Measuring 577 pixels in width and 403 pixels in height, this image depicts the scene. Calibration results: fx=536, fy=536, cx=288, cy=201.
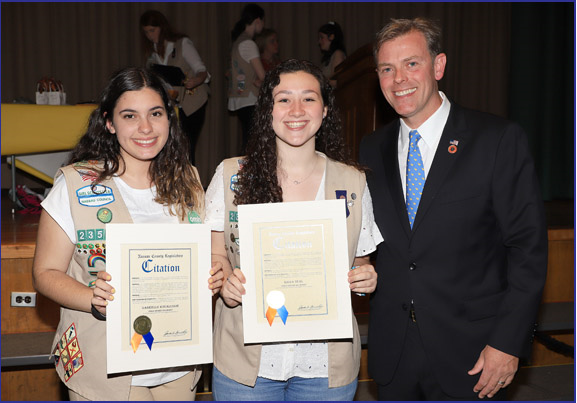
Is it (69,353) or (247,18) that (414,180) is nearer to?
(69,353)

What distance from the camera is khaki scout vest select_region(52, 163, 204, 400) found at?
5.75ft

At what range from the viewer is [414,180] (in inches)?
77.7

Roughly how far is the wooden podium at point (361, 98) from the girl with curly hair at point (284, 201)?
163cm

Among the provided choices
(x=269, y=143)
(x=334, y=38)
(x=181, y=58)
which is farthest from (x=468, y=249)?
(x=334, y=38)

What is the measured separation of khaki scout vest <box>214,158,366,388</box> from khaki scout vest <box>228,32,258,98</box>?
4065 millimetres

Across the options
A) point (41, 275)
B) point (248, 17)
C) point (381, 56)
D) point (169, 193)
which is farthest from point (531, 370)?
point (248, 17)

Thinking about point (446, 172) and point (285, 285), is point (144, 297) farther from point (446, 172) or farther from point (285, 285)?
point (446, 172)

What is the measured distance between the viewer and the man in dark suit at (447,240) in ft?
6.08

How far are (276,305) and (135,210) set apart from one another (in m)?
0.59

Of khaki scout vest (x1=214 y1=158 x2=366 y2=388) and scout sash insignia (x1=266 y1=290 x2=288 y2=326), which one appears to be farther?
khaki scout vest (x1=214 y1=158 x2=366 y2=388)

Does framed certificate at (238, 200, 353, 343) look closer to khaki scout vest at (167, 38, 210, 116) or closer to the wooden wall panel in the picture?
the wooden wall panel

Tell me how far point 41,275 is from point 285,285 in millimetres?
786

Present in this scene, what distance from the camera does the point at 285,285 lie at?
1.70 m

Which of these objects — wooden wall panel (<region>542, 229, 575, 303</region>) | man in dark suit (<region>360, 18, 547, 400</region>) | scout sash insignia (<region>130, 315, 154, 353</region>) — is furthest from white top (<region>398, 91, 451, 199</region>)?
wooden wall panel (<region>542, 229, 575, 303</region>)
